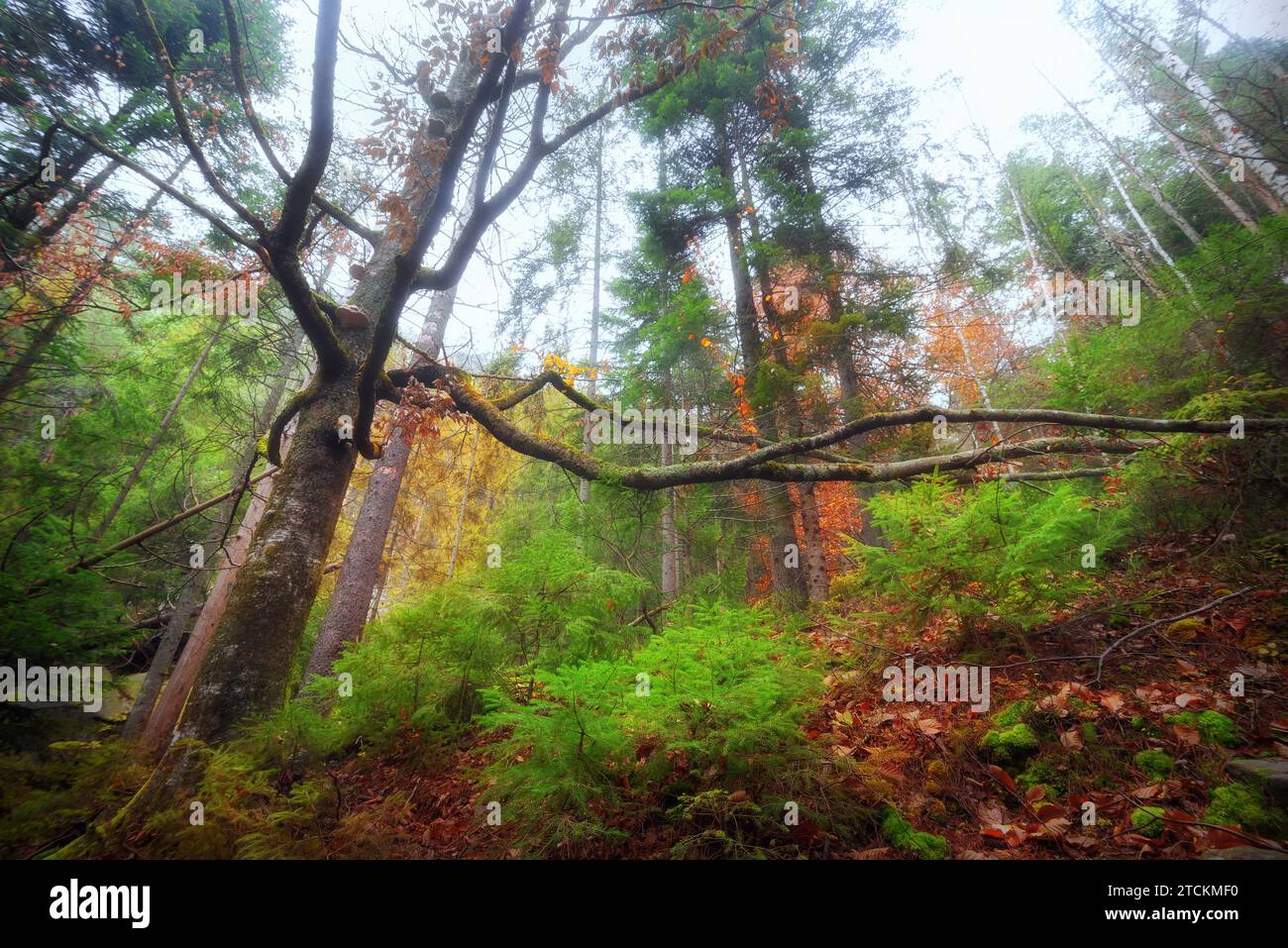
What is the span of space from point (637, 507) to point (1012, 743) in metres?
3.45

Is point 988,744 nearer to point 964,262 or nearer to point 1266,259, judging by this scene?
point 1266,259

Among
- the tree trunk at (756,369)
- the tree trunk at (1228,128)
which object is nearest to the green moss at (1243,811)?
the tree trunk at (756,369)

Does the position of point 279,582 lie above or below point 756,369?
below

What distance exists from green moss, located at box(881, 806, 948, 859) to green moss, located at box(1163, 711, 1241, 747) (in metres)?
1.97

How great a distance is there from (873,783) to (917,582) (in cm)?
227

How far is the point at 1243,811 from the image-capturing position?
85.6 inches

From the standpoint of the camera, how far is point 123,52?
7.15m

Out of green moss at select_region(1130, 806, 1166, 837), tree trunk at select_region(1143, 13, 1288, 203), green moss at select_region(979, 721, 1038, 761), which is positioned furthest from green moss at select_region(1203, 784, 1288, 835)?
tree trunk at select_region(1143, 13, 1288, 203)

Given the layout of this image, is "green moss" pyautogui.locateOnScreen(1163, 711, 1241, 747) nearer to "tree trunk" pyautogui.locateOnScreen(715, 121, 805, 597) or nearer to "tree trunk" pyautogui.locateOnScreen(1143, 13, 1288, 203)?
"tree trunk" pyautogui.locateOnScreen(715, 121, 805, 597)

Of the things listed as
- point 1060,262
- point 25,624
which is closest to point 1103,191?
point 1060,262

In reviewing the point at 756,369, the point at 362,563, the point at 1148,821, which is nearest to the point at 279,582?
the point at 362,563

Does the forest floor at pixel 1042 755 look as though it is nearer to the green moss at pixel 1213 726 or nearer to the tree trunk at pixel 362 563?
the green moss at pixel 1213 726

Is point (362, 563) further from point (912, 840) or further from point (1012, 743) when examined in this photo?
point (1012, 743)

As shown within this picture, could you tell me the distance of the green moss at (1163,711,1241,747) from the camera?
2736mm
